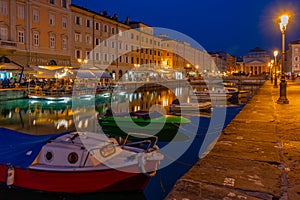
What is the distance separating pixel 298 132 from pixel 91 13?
152 ft

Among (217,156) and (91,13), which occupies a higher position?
(91,13)

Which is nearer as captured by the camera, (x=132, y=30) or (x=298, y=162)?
(x=298, y=162)

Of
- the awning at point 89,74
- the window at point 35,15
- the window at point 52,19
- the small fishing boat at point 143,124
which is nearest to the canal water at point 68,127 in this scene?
the small fishing boat at point 143,124

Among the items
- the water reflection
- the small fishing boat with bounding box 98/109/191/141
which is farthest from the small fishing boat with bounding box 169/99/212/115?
the small fishing boat with bounding box 98/109/191/141

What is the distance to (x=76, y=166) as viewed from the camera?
281 inches

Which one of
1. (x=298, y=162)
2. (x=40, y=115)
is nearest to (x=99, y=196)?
(x=298, y=162)

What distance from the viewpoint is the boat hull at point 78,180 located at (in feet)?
23.4

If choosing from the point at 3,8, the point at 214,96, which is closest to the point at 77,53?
the point at 3,8

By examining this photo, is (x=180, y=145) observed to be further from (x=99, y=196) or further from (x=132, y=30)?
(x=132, y=30)

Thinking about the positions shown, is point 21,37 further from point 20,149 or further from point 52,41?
point 20,149

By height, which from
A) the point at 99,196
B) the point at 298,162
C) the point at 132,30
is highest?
the point at 132,30

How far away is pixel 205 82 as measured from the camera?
76.3 metres

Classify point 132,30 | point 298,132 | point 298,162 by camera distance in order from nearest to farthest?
point 298,162, point 298,132, point 132,30

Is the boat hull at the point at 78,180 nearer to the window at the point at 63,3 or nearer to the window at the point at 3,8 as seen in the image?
the window at the point at 3,8
